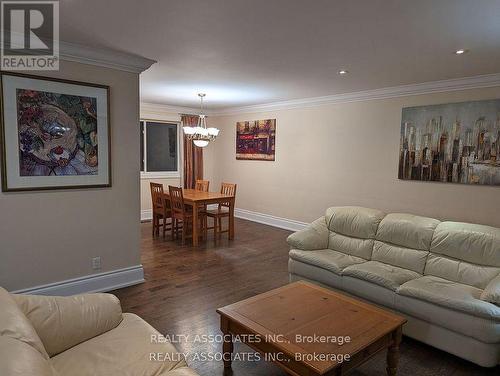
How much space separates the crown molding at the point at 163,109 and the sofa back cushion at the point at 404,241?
17.6ft

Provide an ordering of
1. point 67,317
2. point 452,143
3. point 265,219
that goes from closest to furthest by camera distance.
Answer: point 67,317 < point 452,143 < point 265,219

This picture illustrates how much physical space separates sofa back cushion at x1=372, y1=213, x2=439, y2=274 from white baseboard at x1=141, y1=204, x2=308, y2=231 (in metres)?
2.73

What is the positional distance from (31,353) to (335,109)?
5.28 m

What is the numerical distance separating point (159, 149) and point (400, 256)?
573 centimetres

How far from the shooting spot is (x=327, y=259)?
3.30 metres

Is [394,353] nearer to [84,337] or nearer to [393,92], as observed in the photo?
[84,337]

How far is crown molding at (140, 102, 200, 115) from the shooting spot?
696cm

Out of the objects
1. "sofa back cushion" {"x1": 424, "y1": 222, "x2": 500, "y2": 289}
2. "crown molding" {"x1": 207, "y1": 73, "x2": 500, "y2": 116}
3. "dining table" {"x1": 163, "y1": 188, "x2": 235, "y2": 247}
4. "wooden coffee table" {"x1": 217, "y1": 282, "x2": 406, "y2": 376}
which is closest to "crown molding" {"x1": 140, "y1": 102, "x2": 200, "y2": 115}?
"crown molding" {"x1": 207, "y1": 73, "x2": 500, "y2": 116}

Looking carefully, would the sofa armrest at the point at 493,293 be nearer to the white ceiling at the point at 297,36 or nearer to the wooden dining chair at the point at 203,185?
the white ceiling at the point at 297,36

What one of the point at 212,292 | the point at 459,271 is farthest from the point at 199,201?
the point at 459,271

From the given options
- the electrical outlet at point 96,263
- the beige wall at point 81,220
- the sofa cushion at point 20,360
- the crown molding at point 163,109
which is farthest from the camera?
the crown molding at point 163,109

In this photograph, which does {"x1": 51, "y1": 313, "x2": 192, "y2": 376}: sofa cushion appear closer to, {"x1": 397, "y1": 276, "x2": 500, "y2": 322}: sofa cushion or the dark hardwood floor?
the dark hardwood floor

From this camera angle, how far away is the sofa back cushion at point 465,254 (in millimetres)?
2785

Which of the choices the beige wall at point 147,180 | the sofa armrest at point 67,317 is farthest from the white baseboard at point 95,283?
the beige wall at point 147,180
